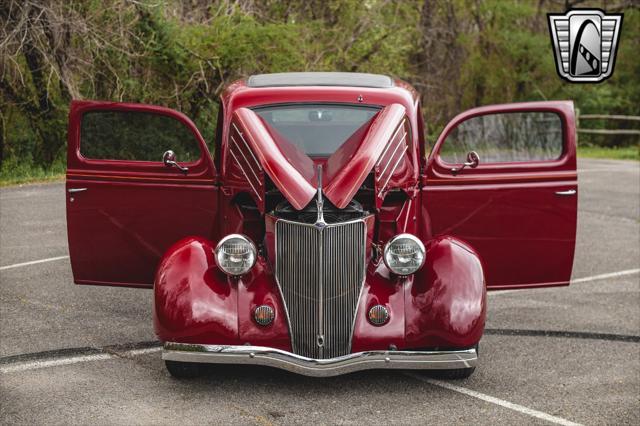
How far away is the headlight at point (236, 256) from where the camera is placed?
5.71m

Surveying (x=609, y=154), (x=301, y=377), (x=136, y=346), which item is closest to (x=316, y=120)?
(x=301, y=377)

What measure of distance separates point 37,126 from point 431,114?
16376mm

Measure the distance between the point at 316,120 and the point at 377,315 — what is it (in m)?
1.89

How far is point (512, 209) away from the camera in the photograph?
270 inches

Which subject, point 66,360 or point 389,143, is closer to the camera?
point 66,360

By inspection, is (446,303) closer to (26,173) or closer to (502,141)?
(502,141)

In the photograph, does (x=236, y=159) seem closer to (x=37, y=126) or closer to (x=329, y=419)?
(x=329, y=419)

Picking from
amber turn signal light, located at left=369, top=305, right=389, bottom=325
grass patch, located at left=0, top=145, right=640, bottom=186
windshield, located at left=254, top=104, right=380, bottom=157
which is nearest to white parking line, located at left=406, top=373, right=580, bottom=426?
amber turn signal light, located at left=369, top=305, right=389, bottom=325

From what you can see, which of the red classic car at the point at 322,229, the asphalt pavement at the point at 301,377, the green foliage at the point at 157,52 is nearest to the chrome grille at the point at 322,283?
the red classic car at the point at 322,229

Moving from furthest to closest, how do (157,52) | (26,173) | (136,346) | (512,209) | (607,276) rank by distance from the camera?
(157,52) → (26,173) → (607,276) → (512,209) → (136,346)

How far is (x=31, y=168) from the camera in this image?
1802 centimetres

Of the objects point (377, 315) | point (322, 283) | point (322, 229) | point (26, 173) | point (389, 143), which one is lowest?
point (26, 173)

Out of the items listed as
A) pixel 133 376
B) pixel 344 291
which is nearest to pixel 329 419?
pixel 344 291

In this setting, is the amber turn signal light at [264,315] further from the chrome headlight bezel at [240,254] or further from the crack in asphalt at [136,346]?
the crack in asphalt at [136,346]
